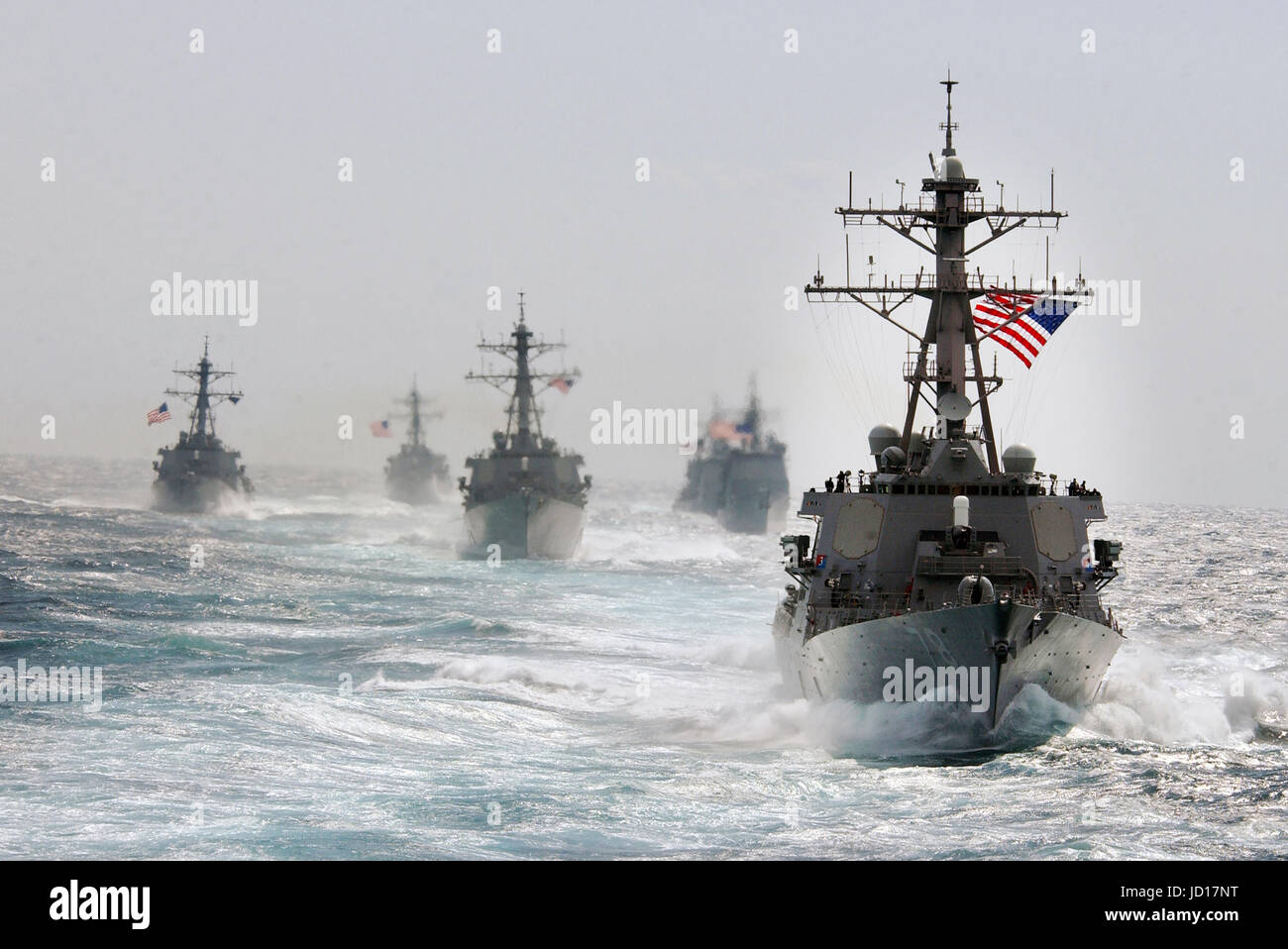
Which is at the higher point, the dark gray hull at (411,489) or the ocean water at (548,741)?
the dark gray hull at (411,489)

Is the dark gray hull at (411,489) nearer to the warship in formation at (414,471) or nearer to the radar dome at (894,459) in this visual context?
the warship in formation at (414,471)

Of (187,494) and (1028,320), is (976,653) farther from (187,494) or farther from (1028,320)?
(187,494)

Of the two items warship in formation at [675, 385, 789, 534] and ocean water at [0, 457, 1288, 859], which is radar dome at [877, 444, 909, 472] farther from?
warship in formation at [675, 385, 789, 534]

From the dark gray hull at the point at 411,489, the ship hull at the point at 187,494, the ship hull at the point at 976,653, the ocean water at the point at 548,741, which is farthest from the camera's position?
the dark gray hull at the point at 411,489

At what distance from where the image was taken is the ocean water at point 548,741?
15.7 m

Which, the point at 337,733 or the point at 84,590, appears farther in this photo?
the point at 84,590

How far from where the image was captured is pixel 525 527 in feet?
210

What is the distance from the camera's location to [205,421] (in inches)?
3777

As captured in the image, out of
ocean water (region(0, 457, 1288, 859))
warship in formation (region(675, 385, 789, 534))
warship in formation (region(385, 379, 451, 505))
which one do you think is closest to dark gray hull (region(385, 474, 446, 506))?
warship in formation (region(385, 379, 451, 505))

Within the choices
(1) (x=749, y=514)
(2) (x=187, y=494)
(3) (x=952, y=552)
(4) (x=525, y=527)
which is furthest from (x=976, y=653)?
(2) (x=187, y=494)

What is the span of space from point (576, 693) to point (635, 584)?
2638 centimetres

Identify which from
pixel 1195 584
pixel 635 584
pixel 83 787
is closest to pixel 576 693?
pixel 83 787

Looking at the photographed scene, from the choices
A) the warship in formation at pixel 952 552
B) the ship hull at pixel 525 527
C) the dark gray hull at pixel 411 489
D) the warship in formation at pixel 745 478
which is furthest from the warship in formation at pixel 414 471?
the warship in formation at pixel 952 552
